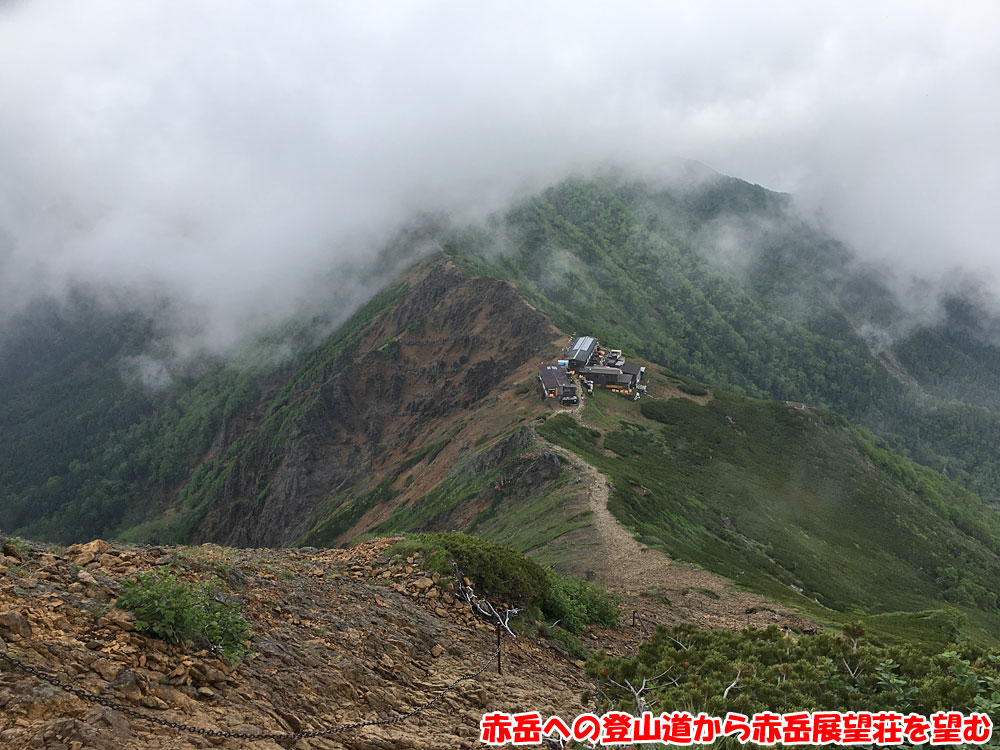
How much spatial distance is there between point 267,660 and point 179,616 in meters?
2.03

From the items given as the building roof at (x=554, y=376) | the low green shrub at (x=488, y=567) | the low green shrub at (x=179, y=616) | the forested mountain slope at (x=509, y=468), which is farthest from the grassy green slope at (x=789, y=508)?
the low green shrub at (x=179, y=616)

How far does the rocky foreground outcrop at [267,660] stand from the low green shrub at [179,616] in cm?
24

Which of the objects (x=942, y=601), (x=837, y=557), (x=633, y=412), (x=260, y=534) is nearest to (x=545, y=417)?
(x=633, y=412)

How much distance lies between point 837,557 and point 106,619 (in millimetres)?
65719

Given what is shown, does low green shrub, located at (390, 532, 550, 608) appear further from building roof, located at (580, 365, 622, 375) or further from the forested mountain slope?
building roof, located at (580, 365, 622, 375)

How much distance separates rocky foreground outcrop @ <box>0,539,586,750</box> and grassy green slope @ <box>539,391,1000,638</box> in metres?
26.0

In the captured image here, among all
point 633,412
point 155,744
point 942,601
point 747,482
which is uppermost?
point 633,412

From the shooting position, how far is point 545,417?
69750 mm

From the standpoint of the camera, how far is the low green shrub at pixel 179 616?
11586mm

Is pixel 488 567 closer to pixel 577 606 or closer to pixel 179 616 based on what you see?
pixel 577 606

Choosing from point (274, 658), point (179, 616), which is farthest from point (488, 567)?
point (179, 616)

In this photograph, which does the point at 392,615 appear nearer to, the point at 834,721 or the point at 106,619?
the point at 106,619

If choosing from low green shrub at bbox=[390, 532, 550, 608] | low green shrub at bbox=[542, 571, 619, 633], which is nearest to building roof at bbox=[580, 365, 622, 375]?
low green shrub at bbox=[542, 571, 619, 633]

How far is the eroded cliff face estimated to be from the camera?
10500 centimetres
